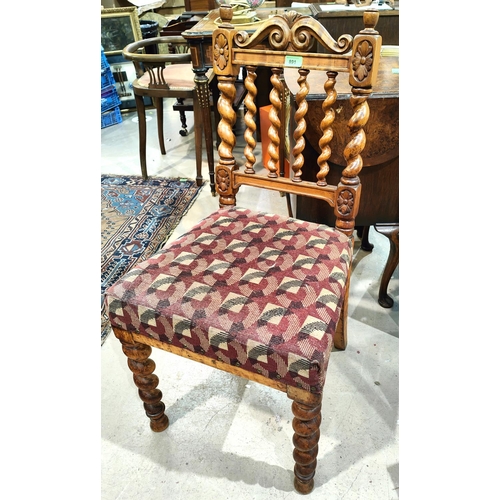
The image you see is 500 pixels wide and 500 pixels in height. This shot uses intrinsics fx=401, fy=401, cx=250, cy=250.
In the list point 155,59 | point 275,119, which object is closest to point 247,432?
point 275,119


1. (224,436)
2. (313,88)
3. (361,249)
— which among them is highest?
(313,88)

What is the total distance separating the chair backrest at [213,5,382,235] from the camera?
101 cm

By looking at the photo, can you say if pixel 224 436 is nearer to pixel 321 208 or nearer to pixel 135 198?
pixel 321 208

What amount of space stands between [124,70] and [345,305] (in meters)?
3.81

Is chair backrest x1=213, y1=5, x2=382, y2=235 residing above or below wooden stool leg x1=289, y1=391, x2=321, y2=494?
above

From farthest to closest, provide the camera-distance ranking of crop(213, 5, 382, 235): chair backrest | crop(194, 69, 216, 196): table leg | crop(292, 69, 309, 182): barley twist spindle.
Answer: crop(194, 69, 216, 196): table leg, crop(292, 69, 309, 182): barley twist spindle, crop(213, 5, 382, 235): chair backrest

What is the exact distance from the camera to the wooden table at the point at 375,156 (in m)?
1.45

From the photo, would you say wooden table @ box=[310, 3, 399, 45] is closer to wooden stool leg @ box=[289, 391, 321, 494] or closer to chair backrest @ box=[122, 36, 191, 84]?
chair backrest @ box=[122, 36, 191, 84]

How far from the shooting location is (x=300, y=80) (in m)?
1.13

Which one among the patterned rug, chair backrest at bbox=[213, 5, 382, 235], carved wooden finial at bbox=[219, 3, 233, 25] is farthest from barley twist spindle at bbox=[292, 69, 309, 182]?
the patterned rug

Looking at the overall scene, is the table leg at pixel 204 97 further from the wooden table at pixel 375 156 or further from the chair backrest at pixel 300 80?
the chair backrest at pixel 300 80

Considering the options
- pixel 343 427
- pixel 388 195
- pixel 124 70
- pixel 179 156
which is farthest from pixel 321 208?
pixel 124 70

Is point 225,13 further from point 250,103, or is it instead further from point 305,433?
point 305,433

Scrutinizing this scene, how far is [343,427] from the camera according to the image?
1.27m
